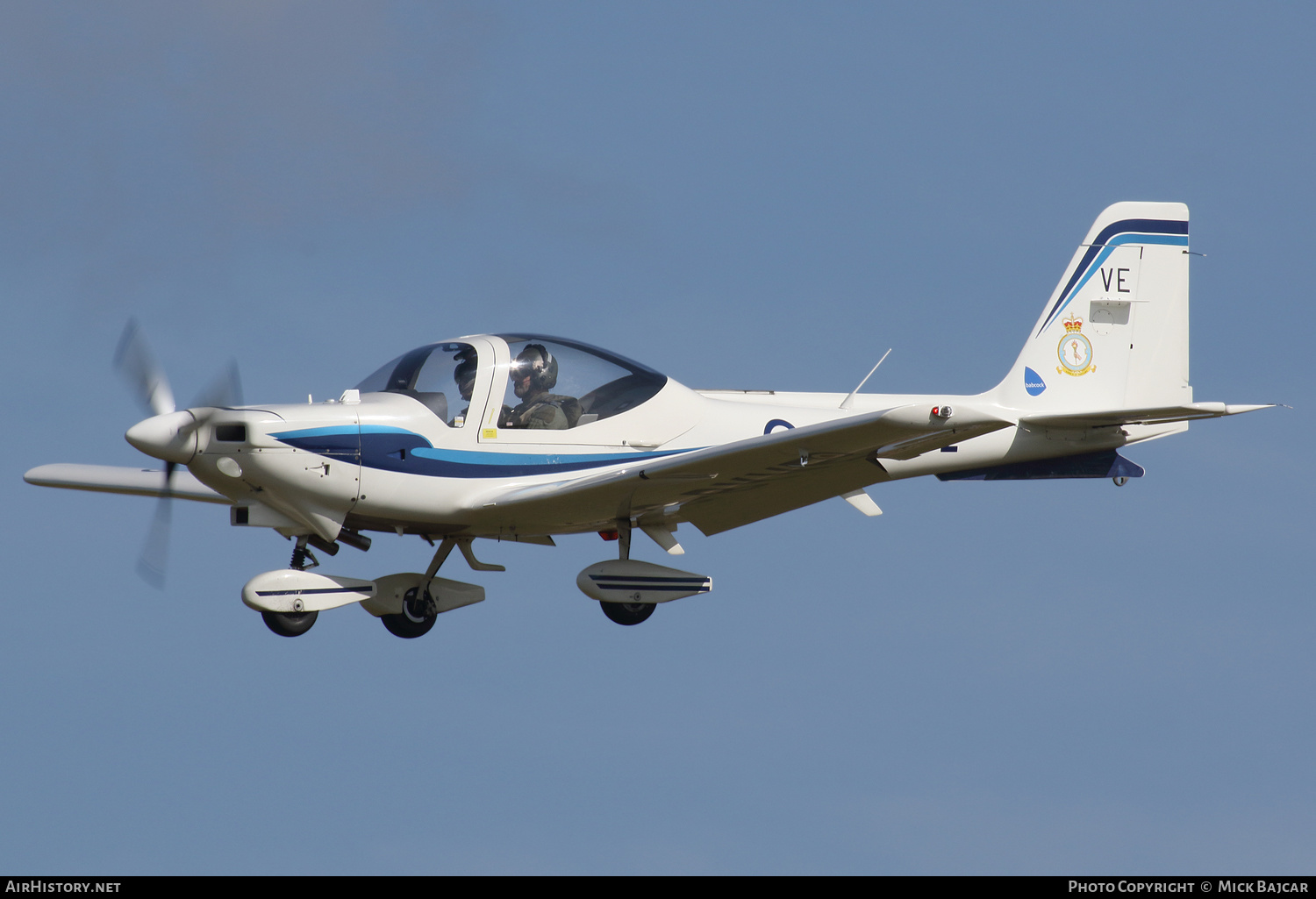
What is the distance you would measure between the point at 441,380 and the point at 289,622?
250 cm

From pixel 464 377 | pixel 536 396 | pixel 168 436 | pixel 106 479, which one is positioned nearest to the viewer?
pixel 168 436

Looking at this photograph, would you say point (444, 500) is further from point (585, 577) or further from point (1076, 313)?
point (1076, 313)

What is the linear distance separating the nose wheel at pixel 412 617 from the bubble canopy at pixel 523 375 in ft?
6.46

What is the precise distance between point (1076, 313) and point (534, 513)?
671 cm

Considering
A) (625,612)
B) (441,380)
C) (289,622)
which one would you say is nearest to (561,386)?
A: (441,380)

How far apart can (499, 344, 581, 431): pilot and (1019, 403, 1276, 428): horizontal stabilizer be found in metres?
4.92

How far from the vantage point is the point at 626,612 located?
47.6 ft

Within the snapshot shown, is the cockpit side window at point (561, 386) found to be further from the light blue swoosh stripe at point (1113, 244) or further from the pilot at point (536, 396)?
the light blue swoosh stripe at point (1113, 244)

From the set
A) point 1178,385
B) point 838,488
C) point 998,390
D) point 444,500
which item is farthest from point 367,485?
point 1178,385

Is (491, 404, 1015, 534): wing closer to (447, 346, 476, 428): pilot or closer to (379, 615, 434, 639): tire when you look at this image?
(447, 346, 476, 428): pilot

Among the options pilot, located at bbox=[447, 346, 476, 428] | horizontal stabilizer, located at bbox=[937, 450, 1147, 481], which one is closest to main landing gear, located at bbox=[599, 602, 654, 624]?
pilot, located at bbox=[447, 346, 476, 428]

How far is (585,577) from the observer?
13625 mm

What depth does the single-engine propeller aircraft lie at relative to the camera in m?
12.6

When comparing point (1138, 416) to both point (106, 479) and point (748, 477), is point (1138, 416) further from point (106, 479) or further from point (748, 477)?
point (106, 479)
